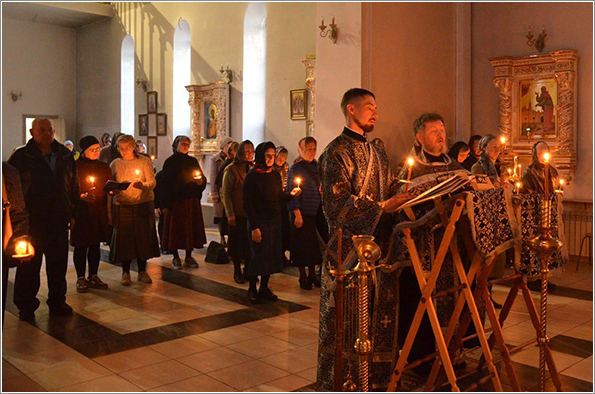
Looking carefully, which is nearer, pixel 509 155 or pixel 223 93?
pixel 509 155

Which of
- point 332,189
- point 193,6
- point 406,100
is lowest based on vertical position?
point 332,189

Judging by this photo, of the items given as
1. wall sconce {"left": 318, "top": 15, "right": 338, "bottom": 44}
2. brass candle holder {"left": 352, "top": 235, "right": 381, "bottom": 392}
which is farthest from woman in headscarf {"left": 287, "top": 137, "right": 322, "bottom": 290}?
brass candle holder {"left": 352, "top": 235, "right": 381, "bottom": 392}

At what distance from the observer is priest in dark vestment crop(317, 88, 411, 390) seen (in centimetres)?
375

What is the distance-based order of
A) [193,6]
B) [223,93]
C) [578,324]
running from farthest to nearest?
[193,6], [223,93], [578,324]

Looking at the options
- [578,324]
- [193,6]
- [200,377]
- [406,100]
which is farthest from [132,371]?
[193,6]

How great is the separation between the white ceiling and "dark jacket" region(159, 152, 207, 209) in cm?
1159

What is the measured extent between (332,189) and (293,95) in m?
8.95

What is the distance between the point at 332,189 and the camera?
3725 mm

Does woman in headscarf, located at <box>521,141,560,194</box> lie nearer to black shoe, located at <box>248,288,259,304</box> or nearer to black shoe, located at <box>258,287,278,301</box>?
black shoe, located at <box>258,287,278,301</box>

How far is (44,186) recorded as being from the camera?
5.78 metres

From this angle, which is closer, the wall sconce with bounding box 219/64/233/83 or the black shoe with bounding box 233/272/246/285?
the black shoe with bounding box 233/272/246/285

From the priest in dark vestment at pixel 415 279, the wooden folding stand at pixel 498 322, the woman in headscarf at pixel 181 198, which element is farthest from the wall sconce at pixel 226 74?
the wooden folding stand at pixel 498 322

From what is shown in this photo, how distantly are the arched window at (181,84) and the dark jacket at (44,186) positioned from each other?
32.6 feet

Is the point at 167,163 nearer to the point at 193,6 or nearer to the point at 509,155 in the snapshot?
the point at 509,155
